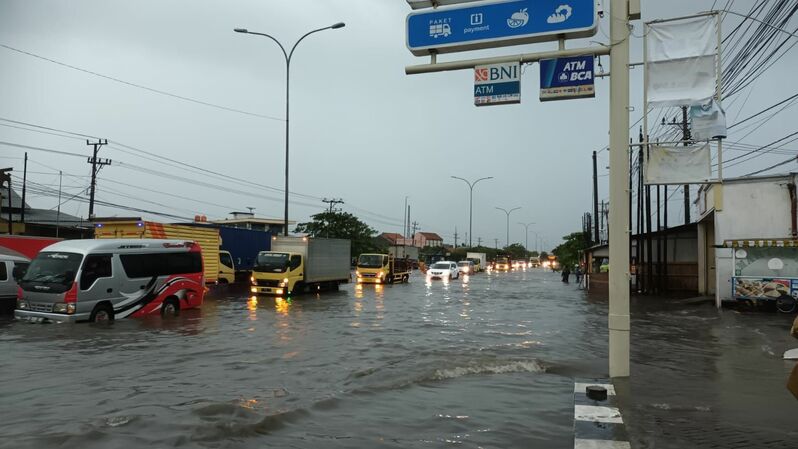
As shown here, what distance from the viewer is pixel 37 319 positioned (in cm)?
1306

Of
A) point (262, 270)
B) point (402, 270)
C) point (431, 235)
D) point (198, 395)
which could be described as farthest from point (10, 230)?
point (431, 235)

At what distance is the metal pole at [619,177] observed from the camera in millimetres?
7527

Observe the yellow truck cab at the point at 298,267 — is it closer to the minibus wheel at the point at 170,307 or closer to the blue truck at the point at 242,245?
the blue truck at the point at 242,245

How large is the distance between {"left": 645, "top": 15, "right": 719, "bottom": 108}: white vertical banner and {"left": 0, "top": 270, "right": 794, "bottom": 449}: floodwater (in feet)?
13.4

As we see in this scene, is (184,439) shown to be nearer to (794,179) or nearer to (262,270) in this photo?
(262,270)

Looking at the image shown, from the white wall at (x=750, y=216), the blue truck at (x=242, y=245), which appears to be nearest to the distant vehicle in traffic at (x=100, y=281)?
the blue truck at (x=242, y=245)

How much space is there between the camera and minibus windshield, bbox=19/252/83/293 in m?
12.9

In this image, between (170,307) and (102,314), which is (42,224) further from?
(102,314)

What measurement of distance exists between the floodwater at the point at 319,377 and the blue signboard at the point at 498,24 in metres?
4.93

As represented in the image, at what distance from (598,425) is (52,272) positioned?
41.7 ft

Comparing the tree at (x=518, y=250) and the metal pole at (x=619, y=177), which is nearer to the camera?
the metal pole at (x=619, y=177)

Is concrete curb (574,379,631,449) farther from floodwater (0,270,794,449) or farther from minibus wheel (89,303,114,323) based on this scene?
minibus wheel (89,303,114,323)

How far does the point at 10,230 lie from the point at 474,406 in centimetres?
3507

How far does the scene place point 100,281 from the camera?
1349 centimetres
